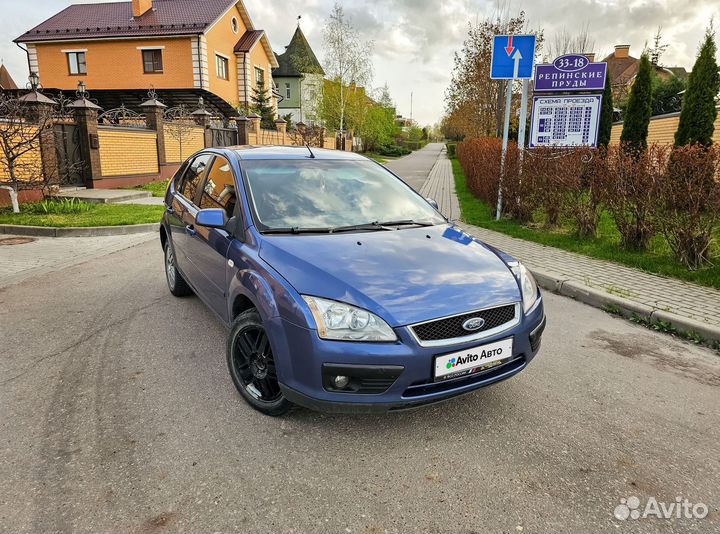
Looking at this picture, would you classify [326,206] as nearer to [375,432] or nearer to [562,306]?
[375,432]

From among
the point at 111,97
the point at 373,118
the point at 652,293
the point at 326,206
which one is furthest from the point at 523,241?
the point at 373,118

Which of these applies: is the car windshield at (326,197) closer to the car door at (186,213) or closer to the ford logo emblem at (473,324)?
the car door at (186,213)

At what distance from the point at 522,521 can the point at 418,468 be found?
0.57 meters

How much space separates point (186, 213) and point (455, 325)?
301 centimetres

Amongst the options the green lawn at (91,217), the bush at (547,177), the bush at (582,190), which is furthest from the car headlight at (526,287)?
the green lawn at (91,217)

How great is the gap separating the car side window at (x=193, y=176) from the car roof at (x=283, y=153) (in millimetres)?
451

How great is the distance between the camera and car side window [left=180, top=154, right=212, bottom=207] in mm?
4570

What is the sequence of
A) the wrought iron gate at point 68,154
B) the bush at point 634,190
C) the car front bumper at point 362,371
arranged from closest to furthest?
the car front bumper at point 362,371, the bush at point 634,190, the wrought iron gate at point 68,154

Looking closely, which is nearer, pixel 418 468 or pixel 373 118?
pixel 418 468

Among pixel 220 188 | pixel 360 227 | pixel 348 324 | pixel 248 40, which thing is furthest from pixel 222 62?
pixel 348 324

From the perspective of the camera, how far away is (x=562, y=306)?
5.34m

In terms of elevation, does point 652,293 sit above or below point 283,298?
below

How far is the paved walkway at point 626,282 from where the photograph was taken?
4.89 meters

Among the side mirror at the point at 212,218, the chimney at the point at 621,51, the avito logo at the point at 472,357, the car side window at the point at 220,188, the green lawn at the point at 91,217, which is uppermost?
the chimney at the point at 621,51
